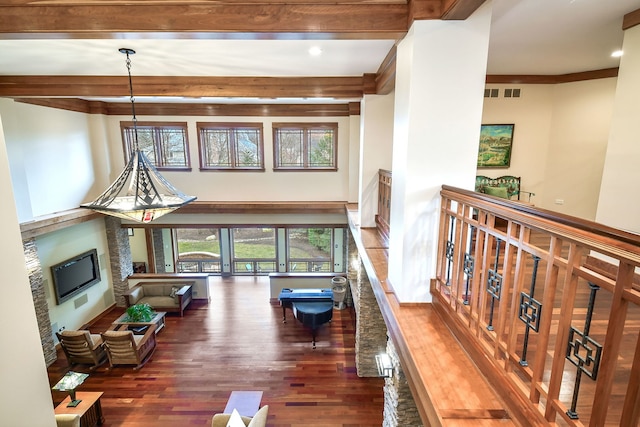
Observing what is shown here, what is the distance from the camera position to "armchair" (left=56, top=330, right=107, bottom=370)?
18.7ft

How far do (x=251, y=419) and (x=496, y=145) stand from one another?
581 cm

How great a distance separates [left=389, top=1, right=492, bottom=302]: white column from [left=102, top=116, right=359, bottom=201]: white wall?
5.29m

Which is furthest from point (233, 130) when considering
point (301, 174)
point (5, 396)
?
point (5, 396)

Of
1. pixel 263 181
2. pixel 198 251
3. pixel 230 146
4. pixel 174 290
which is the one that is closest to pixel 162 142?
pixel 230 146

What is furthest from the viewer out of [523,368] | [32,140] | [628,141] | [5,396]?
[32,140]

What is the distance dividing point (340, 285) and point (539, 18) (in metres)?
6.57

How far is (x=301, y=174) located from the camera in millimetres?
7867

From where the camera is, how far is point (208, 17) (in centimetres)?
237

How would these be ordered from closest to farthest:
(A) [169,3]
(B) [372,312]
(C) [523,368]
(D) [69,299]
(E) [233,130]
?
(C) [523,368] < (A) [169,3] < (B) [372,312] < (D) [69,299] < (E) [233,130]

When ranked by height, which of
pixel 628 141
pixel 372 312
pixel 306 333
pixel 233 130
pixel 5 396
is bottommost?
pixel 306 333

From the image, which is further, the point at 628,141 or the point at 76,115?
the point at 76,115

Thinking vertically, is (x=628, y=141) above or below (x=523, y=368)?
above

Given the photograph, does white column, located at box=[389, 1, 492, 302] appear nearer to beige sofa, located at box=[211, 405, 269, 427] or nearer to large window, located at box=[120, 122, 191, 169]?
beige sofa, located at box=[211, 405, 269, 427]

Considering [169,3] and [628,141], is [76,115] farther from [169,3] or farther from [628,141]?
[628,141]
